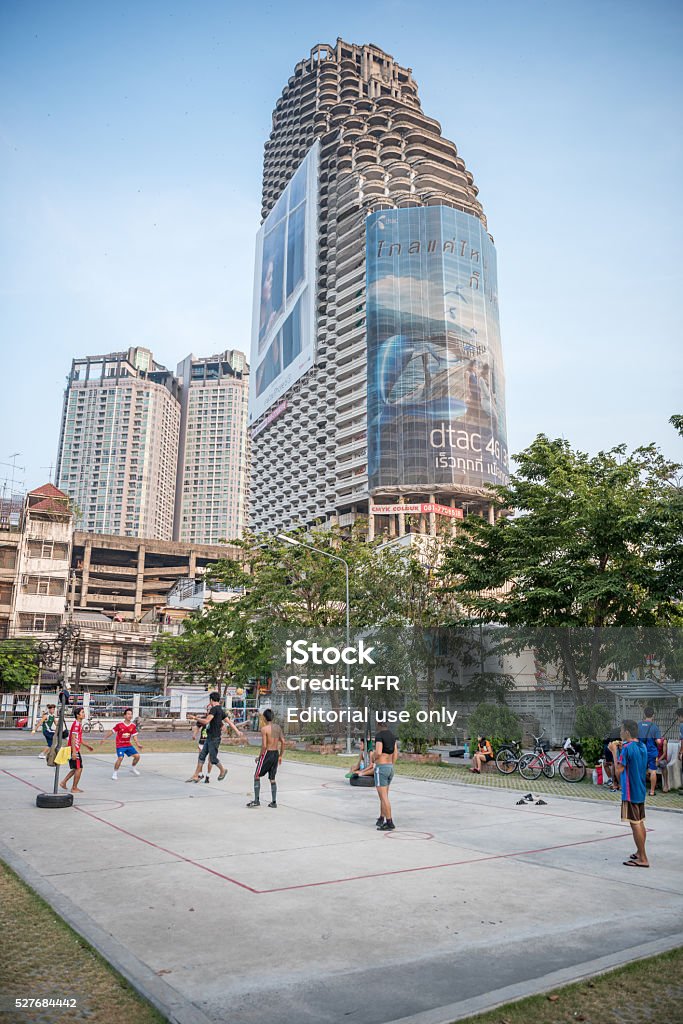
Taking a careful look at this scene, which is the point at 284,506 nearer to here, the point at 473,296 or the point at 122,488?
the point at 473,296

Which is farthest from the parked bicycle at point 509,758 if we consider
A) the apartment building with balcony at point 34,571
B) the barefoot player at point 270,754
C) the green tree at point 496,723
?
the apartment building with balcony at point 34,571

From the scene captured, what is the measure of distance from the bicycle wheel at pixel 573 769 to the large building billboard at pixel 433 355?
7893cm

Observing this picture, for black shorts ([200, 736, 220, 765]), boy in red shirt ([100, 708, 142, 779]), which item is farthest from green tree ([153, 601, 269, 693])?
black shorts ([200, 736, 220, 765])

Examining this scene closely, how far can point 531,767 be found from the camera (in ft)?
70.9

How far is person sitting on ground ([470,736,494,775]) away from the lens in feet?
74.7

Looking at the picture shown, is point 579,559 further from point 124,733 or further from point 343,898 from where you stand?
point 343,898

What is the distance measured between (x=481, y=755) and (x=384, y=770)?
36.5 ft

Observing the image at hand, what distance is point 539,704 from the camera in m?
25.0

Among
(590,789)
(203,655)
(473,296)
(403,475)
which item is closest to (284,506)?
(403,475)

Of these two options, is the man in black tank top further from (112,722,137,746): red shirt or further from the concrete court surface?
(112,722,137,746): red shirt

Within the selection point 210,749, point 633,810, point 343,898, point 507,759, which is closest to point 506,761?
point 507,759

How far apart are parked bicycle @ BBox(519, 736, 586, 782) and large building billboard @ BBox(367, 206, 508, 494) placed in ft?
257

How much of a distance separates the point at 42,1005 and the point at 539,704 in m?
21.9

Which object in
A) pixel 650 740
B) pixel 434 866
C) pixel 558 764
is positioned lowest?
pixel 434 866
